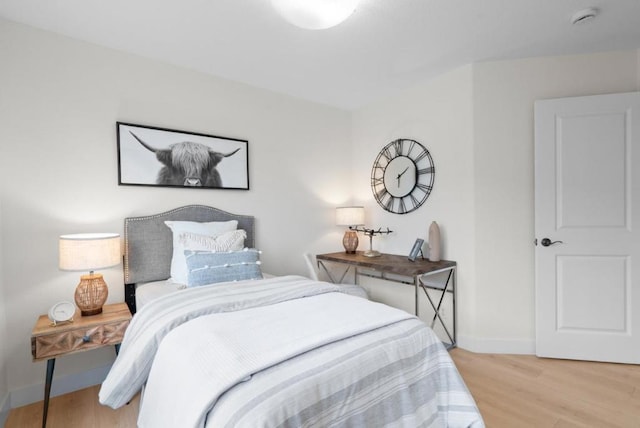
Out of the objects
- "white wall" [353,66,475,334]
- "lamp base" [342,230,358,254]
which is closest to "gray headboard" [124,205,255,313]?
"lamp base" [342,230,358,254]

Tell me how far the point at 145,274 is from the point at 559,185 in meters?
3.29

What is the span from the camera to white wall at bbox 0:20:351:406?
2.02m

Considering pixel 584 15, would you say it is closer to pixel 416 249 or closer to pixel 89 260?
pixel 416 249

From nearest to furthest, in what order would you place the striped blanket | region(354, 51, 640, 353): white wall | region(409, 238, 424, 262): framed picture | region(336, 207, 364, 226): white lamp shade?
the striped blanket < region(354, 51, 640, 353): white wall < region(409, 238, 424, 262): framed picture < region(336, 207, 364, 226): white lamp shade

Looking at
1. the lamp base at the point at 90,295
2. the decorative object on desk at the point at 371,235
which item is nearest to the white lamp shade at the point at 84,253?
the lamp base at the point at 90,295

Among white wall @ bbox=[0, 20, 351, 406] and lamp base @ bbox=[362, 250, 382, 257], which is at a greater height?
white wall @ bbox=[0, 20, 351, 406]

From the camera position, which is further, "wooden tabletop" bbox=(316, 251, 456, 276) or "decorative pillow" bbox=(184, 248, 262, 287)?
"wooden tabletop" bbox=(316, 251, 456, 276)

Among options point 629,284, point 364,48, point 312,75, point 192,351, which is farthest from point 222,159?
point 629,284

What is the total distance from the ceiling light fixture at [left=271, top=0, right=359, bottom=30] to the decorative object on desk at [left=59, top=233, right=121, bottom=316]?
5.60 feet

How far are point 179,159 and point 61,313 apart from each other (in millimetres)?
1329

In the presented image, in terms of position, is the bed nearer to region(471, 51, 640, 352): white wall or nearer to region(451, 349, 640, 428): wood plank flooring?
region(451, 349, 640, 428): wood plank flooring

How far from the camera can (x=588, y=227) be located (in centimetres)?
246

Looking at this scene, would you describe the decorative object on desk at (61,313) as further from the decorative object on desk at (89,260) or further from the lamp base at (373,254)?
the lamp base at (373,254)

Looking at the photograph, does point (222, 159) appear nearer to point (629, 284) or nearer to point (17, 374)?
point (17, 374)
